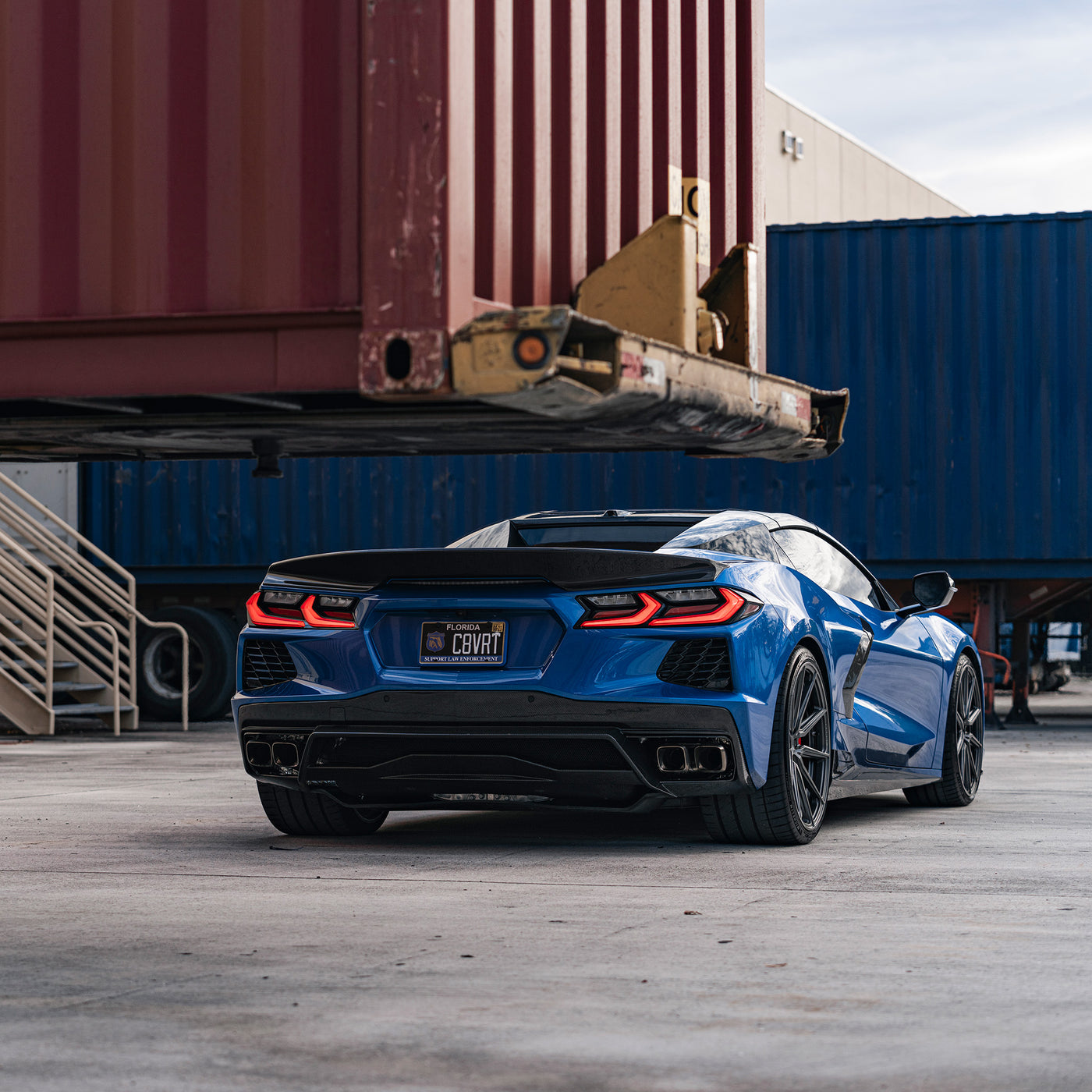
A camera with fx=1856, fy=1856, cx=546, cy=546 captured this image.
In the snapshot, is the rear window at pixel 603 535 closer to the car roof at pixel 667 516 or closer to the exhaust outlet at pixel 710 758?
the car roof at pixel 667 516

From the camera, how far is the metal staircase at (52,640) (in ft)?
50.9

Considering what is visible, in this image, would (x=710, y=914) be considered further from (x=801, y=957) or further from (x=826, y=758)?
(x=826, y=758)

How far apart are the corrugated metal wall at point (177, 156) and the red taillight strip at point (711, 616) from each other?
1.91 metres

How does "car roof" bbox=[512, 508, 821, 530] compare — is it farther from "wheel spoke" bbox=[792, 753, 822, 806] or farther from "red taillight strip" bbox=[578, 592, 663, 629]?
"wheel spoke" bbox=[792, 753, 822, 806]

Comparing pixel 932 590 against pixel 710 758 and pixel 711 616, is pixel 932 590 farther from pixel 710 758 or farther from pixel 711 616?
pixel 710 758

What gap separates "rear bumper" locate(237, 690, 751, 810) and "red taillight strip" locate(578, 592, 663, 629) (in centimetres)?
29

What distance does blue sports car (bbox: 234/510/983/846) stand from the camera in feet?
22.0

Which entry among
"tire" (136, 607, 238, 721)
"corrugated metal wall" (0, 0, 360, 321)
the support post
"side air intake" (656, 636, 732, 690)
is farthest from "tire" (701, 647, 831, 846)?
"tire" (136, 607, 238, 721)

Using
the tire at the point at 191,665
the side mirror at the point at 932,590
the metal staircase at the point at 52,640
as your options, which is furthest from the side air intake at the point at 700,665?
the tire at the point at 191,665

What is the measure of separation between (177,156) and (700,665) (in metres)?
2.54

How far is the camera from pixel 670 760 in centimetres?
671

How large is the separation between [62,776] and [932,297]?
925cm

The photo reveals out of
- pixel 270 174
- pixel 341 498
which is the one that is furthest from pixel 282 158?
pixel 341 498

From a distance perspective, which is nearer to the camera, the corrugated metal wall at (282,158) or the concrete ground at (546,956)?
the concrete ground at (546,956)
